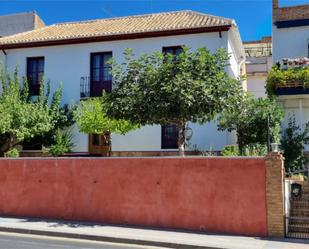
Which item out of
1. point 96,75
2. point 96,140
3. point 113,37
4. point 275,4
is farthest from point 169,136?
point 275,4

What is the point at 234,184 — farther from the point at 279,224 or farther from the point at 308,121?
the point at 308,121

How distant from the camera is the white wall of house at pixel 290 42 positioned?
19094 millimetres

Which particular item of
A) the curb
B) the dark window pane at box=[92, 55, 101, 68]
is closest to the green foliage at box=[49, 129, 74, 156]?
the dark window pane at box=[92, 55, 101, 68]

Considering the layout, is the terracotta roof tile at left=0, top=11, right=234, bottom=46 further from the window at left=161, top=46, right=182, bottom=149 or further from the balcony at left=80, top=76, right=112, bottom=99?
the balcony at left=80, top=76, right=112, bottom=99

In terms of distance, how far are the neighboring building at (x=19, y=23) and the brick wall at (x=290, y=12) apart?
17.5 metres

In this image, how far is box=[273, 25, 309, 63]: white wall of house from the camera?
62.6 feet

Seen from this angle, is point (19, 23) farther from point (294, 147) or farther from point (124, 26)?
point (294, 147)

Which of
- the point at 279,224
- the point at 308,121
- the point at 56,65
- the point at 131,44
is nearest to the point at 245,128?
the point at 308,121

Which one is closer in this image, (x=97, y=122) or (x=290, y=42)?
(x=97, y=122)

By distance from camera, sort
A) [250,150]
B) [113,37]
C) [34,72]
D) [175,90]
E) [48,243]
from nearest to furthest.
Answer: [48,243]
[175,90]
[250,150]
[113,37]
[34,72]

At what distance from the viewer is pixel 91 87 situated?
22000 millimetres

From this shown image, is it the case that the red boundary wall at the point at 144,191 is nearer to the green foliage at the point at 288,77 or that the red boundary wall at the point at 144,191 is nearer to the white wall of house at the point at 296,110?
the green foliage at the point at 288,77

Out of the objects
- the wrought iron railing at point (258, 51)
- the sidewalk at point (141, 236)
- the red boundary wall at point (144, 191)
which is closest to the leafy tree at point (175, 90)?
the red boundary wall at point (144, 191)

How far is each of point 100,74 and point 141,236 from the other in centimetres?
1201
